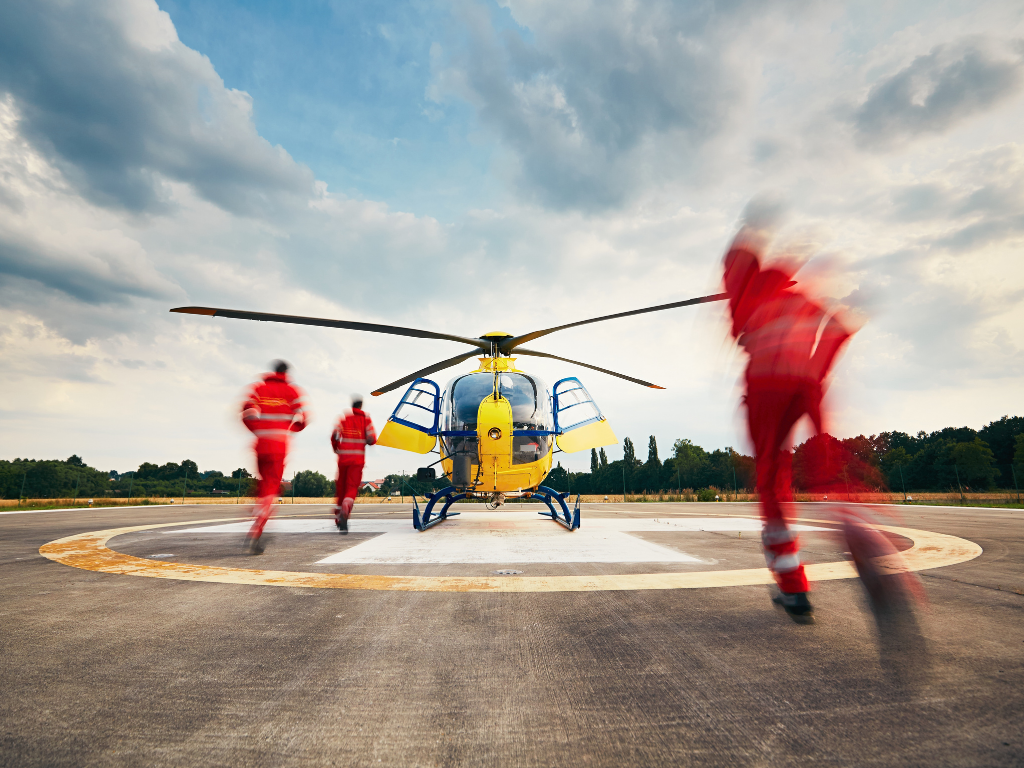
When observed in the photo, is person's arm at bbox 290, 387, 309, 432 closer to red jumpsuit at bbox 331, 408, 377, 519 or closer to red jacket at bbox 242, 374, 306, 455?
red jacket at bbox 242, 374, 306, 455

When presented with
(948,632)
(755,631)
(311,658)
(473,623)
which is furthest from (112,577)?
(948,632)

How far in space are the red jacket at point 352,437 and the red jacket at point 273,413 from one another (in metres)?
2.41

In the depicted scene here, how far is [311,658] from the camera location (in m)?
2.21

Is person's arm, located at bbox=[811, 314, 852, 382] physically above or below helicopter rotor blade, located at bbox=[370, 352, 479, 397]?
below

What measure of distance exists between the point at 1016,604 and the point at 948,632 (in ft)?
3.77

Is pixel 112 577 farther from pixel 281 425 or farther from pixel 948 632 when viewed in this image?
pixel 948 632

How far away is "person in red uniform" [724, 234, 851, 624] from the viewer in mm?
2760

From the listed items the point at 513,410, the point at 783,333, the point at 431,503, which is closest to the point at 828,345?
the point at 783,333

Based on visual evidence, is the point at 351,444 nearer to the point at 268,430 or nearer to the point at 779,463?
the point at 268,430

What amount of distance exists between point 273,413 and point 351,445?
273 centimetres

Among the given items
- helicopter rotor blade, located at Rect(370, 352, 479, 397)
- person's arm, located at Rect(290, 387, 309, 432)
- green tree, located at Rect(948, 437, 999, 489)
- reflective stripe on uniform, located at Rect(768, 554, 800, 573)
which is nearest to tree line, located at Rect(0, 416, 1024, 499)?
green tree, located at Rect(948, 437, 999, 489)

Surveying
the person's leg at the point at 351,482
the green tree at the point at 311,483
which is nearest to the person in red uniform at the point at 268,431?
the person's leg at the point at 351,482

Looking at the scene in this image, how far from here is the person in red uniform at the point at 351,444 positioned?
8.06 m

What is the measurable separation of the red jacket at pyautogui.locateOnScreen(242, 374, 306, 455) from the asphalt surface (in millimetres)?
2125
